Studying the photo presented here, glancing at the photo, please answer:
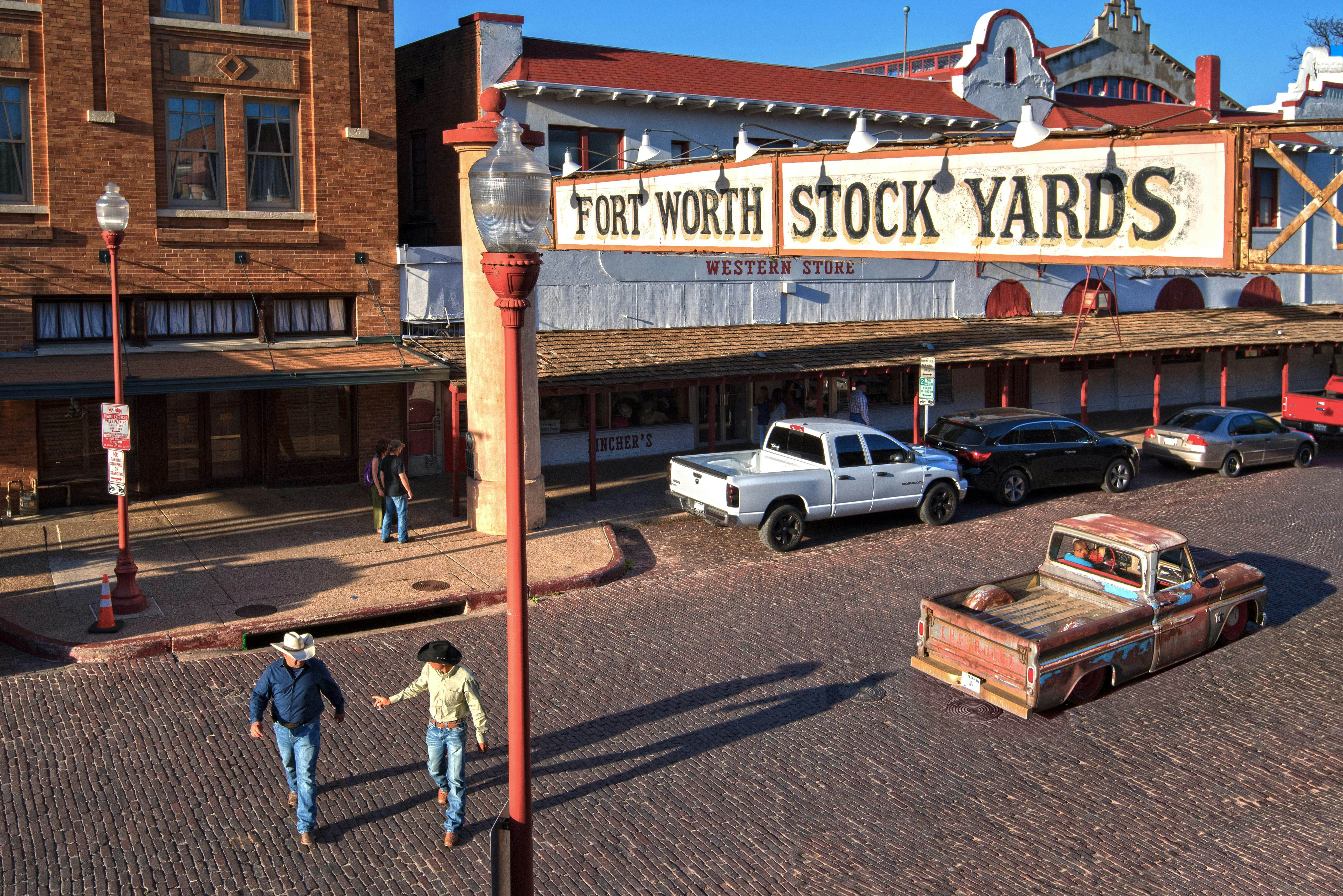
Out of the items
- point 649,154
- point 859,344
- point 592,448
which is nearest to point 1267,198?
point 859,344

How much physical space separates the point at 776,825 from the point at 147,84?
16861 mm

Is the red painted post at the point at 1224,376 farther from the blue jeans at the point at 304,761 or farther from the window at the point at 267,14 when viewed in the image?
the blue jeans at the point at 304,761

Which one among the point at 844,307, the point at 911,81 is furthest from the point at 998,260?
the point at 911,81

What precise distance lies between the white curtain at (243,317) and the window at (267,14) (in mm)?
4907

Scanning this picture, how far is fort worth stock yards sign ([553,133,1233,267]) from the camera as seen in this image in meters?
8.25

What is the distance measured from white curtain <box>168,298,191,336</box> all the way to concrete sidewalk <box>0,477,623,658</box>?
9.75ft

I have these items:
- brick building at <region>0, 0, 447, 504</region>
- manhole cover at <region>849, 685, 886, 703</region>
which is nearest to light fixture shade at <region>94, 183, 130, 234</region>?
brick building at <region>0, 0, 447, 504</region>

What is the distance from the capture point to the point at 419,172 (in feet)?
82.9

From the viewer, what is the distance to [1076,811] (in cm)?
851

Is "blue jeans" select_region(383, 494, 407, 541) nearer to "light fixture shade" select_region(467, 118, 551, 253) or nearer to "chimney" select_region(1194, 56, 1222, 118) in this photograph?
"light fixture shade" select_region(467, 118, 551, 253)

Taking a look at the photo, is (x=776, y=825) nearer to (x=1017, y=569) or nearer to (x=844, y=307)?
(x=1017, y=569)

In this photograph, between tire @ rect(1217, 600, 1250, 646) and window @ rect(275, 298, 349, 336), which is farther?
A: window @ rect(275, 298, 349, 336)

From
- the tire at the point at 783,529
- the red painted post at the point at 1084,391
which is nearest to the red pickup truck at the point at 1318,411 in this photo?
the red painted post at the point at 1084,391

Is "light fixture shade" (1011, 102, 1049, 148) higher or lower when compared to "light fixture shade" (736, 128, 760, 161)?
lower
